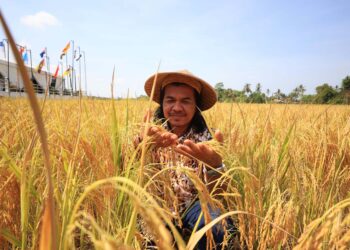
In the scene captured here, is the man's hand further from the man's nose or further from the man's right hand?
the man's nose

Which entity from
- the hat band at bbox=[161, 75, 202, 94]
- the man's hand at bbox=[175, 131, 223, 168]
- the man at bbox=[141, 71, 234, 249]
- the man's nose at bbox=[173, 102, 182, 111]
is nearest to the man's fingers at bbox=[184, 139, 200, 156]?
the man's hand at bbox=[175, 131, 223, 168]

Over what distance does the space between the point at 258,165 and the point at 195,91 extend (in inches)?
24.7

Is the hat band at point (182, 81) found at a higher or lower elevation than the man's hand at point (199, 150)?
higher

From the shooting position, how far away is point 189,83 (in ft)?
4.56

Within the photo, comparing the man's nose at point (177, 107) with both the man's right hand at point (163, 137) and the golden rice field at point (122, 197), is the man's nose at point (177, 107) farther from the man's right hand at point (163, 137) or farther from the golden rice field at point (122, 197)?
the man's right hand at point (163, 137)

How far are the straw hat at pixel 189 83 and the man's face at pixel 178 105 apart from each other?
0.04 m

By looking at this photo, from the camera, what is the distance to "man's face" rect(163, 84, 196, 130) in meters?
1.33

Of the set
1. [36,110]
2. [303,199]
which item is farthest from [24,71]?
[303,199]

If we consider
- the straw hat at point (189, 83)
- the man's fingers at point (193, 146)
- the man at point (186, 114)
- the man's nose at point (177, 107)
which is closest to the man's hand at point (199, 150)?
the man's fingers at point (193, 146)

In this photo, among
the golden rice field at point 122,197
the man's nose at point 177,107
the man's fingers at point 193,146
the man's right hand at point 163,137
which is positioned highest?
the man's nose at point 177,107

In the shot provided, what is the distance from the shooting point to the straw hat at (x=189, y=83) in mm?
1372

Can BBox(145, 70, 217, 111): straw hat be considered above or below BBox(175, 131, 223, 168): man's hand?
above

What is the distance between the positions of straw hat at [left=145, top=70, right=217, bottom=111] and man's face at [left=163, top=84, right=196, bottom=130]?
0.04m

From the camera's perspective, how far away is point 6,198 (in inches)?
Answer: 23.3
